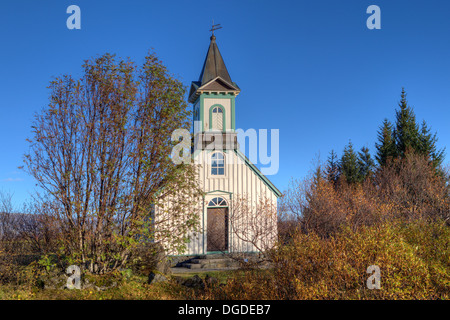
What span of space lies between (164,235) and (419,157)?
84.8 feet

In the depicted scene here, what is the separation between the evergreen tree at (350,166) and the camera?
3934cm

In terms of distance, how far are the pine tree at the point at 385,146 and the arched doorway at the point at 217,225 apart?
20706mm

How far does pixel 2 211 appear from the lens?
17078mm

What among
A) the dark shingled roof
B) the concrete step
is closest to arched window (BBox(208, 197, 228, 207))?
the concrete step

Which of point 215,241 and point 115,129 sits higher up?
point 115,129

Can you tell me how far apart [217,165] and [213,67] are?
18.4ft

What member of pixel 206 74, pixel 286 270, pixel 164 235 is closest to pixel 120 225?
pixel 164 235

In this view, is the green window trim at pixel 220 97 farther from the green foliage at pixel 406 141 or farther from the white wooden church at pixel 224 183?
the green foliage at pixel 406 141

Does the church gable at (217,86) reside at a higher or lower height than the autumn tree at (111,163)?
higher

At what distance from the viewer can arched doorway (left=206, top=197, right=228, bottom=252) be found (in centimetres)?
1925

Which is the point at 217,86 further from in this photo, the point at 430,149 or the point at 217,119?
the point at 430,149

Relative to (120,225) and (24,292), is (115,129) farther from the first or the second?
(24,292)

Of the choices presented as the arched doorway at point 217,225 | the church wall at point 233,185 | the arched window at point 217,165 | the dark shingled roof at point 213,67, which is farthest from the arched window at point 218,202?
the dark shingled roof at point 213,67

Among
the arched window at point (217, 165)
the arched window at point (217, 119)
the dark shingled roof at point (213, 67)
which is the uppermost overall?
the dark shingled roof at point (213, 67)
